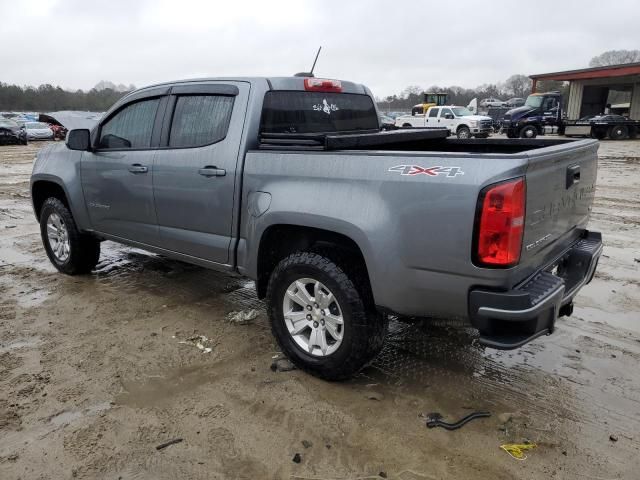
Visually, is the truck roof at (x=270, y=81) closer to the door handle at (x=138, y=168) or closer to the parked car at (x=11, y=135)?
the door handle at (x=138, y=168)

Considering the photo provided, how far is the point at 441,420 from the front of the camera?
292cm

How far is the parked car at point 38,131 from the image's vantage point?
33.6m

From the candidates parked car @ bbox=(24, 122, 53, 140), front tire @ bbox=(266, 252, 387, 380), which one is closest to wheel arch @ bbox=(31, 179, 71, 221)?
front tire @ bbox=(266, 252, 387, 380)

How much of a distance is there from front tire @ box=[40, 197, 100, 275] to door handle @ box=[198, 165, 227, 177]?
7.32ft

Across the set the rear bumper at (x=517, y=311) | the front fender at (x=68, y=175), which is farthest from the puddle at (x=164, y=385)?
the front fender at (x=68, y=175)

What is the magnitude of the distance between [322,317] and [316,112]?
5.79 feet

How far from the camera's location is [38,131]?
33906 millimetres

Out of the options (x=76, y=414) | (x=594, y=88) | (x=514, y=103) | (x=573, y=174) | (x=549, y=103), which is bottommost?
(x=76, y=414)

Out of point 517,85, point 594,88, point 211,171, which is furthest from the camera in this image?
point 517,85

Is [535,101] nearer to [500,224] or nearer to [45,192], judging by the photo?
[45,192]

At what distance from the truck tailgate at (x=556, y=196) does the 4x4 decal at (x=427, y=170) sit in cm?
34

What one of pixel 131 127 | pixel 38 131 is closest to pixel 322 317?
pixel 131 127

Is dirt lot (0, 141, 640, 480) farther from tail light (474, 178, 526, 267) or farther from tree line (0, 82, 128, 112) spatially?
tree line (0, 82, 128, 112)

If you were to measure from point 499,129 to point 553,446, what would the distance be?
35.6 m
